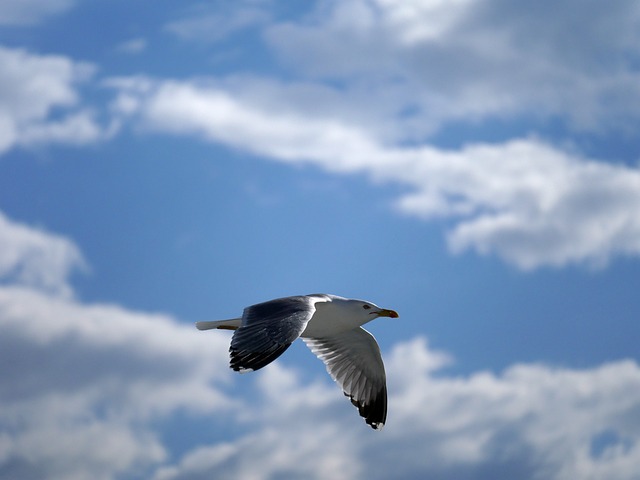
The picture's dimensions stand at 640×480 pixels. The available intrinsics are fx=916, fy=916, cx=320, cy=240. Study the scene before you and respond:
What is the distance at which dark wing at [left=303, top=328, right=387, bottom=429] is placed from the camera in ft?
52.8

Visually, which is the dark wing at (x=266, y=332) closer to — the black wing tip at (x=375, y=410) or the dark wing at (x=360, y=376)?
the dark wing at (x=360, y=376)

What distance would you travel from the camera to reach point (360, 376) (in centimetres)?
1617

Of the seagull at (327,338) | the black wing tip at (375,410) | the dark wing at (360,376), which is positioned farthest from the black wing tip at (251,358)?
the black wing tip at (375,410)

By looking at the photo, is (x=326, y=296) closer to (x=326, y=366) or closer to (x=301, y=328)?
(x=326, y=366)

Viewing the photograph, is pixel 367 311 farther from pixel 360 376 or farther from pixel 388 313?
pixel 360 376

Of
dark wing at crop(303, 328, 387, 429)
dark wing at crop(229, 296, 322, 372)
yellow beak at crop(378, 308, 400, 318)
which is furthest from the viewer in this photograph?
dark wing at crop(303, 328, 387, 429)

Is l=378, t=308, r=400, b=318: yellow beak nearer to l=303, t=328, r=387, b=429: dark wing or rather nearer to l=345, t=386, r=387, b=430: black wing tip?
l=303, t=328, r=387, b=429: dark wing

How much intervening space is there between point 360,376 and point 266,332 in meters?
4.77

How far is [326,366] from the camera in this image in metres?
16.2

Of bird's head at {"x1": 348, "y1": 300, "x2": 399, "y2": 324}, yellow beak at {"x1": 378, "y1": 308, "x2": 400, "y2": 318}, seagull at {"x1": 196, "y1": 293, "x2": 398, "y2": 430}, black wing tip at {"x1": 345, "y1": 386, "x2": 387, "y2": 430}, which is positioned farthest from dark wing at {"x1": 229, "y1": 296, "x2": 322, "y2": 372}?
black wing tip at {"x1": 345, "y1": 386, "x2": 387, "y2": 430}

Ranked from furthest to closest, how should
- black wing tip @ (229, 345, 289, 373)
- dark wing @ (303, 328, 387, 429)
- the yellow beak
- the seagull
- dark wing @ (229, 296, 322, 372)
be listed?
dark wing @ (303, 328, 387, 429) < the yellow beak < the seagull < dark wing @ (229, 296, 322, 372) < black wing tip @ (229, 345, 289, 373)

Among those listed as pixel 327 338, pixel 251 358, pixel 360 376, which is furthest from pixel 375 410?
Answer: pixel 251 358

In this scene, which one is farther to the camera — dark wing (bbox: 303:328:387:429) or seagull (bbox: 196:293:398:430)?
dark wing (bbox: 303:328:387:429)

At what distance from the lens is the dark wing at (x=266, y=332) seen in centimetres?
1124
